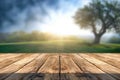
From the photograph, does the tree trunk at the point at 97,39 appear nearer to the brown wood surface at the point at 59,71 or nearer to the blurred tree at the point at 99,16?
the blurred tree at the point at 99,16

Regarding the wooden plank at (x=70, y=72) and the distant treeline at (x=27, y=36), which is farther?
the distant treeline at (x=27, y=36)

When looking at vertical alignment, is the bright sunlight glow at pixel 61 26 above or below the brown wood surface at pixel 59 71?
above

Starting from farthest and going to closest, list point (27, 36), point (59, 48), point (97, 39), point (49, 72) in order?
point (27, 36) → point (97, 39) → point (59, 48) → point (49, 72)

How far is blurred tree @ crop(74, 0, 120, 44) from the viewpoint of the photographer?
19969mm

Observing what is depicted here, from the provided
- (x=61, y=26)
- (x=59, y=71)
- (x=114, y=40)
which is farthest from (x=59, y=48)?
(x=59, y=71)

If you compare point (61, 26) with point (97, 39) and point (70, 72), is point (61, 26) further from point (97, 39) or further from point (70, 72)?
point (70, 72)

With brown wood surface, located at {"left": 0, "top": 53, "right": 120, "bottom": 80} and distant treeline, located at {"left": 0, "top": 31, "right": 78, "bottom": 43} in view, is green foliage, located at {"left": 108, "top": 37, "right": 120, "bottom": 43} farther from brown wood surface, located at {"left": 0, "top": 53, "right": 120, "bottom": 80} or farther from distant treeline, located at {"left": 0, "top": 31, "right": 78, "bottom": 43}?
brown wood surface, located at {"left": 0, "top": 53, "right": 120, "bottom": 80}

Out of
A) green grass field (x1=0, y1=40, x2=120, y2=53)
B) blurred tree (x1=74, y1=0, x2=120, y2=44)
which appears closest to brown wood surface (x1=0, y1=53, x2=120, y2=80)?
green grass field (x1=0, y1=40, x2=120, y2=53)

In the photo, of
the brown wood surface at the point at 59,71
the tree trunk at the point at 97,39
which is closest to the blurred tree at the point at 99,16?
the tree trunk at the point at 97,39

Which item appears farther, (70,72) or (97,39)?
(97,39)

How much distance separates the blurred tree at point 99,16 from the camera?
20.0 m

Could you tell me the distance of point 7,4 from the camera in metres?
21.2

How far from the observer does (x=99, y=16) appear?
20.2 metres

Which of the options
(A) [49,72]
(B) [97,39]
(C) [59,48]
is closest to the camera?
(A) [49,72]
